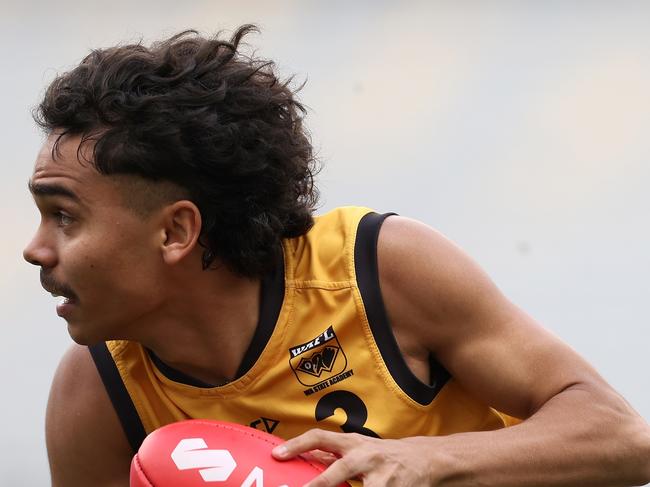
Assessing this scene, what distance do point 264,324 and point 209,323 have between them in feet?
0.35

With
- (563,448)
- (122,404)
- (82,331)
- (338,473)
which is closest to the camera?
(338,473)

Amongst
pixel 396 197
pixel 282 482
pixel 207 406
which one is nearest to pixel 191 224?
pixel 207 406

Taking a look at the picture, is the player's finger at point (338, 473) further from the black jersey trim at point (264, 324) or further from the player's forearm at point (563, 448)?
the black jersey trim at point (264, 324)

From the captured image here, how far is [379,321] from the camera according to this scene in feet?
7.80

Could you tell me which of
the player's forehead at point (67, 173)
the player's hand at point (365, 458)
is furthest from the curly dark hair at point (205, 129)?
the player's hand at point (365, 458)

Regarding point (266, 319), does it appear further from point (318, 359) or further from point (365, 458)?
point (365, 458)

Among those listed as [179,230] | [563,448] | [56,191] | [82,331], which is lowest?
[563,448]

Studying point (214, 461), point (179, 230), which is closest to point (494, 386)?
point (214, 461)

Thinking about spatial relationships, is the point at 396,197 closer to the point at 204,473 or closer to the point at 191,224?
the point at 191,224

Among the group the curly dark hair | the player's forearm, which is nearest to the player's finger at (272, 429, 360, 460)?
the player's forearm

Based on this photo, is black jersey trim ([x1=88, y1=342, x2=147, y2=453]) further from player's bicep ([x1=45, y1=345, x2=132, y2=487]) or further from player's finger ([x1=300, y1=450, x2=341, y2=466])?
player's finger ([x1=300, y1=450, x2=341, y2=466])

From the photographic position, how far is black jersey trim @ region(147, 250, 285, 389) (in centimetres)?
244

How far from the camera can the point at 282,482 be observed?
2121 mm

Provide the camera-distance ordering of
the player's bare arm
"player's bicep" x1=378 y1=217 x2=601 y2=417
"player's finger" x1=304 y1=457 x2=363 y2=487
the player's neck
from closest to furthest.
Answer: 1. "player's finger" x1=304 y1=457 x2=363 y2=487
2. the player's bare arm
3. "player's bicep" x1=378 y1=217 x2=601 y2=417
4. the player's neck
